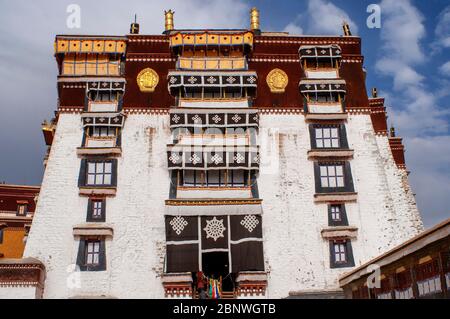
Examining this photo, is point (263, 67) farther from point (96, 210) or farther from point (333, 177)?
point (96, 210)

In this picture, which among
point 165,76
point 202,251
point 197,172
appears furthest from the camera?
point 165,76

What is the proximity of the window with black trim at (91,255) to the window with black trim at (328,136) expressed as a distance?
12046 mm

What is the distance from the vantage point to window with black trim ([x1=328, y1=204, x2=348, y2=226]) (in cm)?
2742

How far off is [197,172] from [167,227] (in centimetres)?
339

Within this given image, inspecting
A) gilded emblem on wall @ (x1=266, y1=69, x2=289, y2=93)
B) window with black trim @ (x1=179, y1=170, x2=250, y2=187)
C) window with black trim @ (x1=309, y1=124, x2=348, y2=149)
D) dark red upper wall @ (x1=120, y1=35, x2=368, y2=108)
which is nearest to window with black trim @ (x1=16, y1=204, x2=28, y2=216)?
dark red upper wall @ (x1=120, y1=35, x2=368, y2=108)

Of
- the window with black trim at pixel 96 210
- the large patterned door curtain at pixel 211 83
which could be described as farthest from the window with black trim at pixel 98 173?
the large patterned door curtain at pixel 211 83

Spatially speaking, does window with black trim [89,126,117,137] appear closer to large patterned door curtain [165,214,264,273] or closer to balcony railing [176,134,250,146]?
balcony railing [176,134,250,146]

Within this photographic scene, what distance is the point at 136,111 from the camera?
29.8 metres

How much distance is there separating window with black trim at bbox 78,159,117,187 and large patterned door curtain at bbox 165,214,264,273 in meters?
3.87

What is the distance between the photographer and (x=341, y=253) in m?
26.9

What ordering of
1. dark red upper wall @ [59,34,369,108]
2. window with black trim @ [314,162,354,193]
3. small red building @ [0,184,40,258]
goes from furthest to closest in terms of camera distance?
1. small red building @ [0,184,40,258]
2. dark red upper wall @ [59,34,369,108]
3. window with black trim @ [314,162,354,193]
